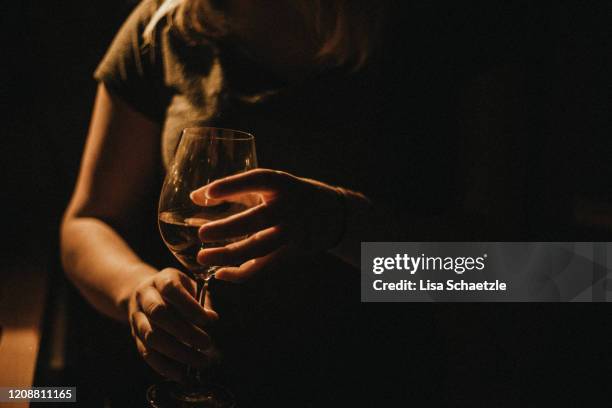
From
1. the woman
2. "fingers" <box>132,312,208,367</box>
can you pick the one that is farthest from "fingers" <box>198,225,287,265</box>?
the woman

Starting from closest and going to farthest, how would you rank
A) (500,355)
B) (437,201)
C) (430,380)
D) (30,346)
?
1. (30,346)
2. (430,380)
3. (437,201)
4. (500,355)

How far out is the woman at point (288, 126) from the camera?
98 centimetres

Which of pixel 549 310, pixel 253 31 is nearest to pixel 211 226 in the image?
pixel 253 31

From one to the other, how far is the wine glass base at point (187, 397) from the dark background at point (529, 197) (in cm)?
16

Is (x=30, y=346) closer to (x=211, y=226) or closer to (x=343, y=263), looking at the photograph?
(x=211, y=226)

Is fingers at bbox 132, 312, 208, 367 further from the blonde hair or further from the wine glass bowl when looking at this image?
the blonde hair

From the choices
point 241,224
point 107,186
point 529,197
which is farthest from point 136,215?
point 529,197

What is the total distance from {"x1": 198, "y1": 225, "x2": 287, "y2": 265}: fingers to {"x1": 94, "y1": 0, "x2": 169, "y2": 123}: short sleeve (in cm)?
59

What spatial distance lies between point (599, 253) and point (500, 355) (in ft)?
1.67

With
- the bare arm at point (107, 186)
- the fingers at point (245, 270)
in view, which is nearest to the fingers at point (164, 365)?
the fingers at point (245, 270)

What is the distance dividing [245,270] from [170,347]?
Answer: 14 centimetres

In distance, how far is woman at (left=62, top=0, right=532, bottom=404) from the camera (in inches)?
38.6

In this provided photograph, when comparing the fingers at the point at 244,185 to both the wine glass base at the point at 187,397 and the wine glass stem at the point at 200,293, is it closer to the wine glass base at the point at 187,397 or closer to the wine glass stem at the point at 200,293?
the wine glass stem at the point at 200,293

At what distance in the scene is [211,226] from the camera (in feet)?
2.00
